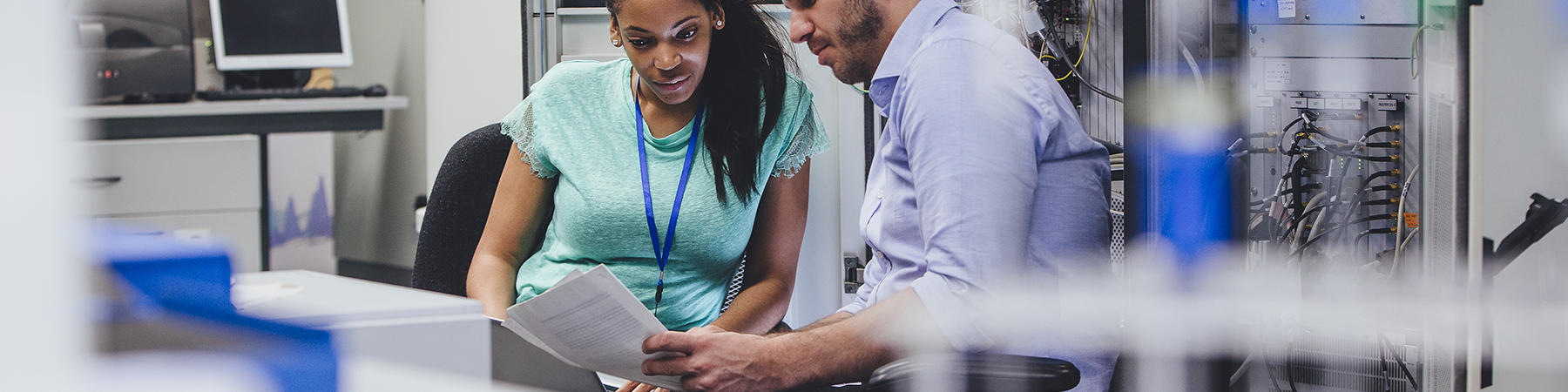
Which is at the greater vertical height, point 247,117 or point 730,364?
point 247,117

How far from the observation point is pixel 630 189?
43.2 inches

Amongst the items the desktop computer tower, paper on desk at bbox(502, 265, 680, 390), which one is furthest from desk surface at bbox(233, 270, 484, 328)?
paper on desk at bbox(502, 265, 680, 390)

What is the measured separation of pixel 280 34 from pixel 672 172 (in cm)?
44

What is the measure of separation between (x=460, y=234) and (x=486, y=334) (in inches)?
33.5

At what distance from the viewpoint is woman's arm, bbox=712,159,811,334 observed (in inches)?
43.5

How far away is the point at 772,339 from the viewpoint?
93 cm

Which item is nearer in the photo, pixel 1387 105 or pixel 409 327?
pixel 409 327

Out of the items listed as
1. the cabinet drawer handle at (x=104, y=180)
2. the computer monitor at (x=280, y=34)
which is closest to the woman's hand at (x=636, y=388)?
the computer monitor at (x=280, y=34)

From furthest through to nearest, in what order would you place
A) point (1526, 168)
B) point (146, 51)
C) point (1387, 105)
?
point (1387, 105), point (1526, 168), point (146, 51)

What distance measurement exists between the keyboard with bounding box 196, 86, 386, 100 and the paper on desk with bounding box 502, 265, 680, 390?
0.83 feet

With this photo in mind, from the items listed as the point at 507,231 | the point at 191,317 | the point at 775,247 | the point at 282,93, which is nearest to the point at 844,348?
the point at 775,247

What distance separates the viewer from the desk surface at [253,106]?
58 cm

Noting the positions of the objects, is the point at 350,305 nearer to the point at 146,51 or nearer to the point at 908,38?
the point at 146,51

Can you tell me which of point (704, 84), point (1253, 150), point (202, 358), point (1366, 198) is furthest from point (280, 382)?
point (1366, 198)
